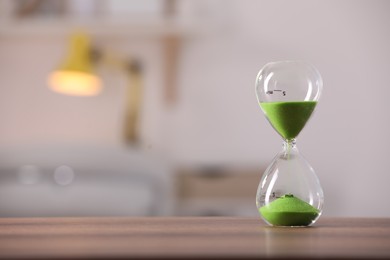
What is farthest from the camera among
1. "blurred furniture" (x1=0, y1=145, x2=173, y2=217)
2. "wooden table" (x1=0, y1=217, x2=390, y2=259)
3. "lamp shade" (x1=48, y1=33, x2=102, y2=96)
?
"lamp shade" (x1=48, y1=33, x2=102, y2=96)

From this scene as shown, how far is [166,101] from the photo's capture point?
339 cm

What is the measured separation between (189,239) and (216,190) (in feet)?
8.55

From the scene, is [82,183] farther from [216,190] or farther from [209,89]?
[209,89]

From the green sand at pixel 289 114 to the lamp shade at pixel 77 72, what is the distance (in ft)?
7.22

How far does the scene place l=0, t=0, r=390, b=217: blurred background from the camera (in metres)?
3.29

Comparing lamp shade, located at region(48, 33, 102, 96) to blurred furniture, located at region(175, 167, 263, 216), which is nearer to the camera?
lamp shade, located at region(48, 33, 102, 96)

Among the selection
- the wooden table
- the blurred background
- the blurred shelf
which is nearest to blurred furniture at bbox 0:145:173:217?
the blurred background

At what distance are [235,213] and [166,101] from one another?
592mm

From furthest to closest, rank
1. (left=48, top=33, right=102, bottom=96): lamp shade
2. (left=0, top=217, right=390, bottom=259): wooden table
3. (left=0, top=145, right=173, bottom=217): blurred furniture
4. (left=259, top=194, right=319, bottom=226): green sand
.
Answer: (left=48, top=33, right=102, bottom=96): lamp shade < (left=0, top=145, right=173, bottom=217): blurred furniture < (left=259, top=194, right=319, bottom=226): green sand < (left=0, top=217, right=390, bottom=259): wooden table

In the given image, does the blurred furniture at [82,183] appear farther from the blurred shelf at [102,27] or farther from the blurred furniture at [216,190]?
the blurred shelf at [102,27]

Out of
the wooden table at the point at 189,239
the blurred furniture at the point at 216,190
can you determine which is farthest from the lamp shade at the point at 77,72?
the wooden table at the point at 189,239

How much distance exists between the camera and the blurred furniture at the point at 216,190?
3.25 m

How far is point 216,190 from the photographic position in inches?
129

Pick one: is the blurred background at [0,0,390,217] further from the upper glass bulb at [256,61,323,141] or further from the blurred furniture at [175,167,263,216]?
the upper glass bulb at [256,61,323,141]
